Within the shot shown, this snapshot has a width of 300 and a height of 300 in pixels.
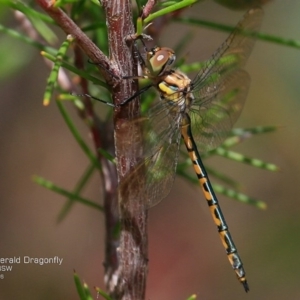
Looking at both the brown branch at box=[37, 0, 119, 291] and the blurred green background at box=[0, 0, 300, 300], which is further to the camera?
the blurred green background at box=[0, 0, 300, 300]

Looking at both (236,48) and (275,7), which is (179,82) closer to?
(236,48)

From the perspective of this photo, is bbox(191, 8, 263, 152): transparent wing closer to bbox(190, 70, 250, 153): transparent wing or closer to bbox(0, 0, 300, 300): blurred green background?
bbox(190, 70, 250, 153): transparent wing

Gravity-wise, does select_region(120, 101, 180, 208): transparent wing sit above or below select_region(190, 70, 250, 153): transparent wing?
below

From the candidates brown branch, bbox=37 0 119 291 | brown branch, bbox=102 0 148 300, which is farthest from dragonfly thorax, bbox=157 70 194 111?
brown branch, bbox=102 0 148 300

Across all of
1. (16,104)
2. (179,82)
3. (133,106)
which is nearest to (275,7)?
(16,104)

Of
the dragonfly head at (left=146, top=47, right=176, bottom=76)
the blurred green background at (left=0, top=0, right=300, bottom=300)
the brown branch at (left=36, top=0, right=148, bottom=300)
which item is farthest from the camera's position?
the blurred green background at (left=0, top=0, right=300, bottom=300)

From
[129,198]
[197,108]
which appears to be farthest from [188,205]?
[129,198]
